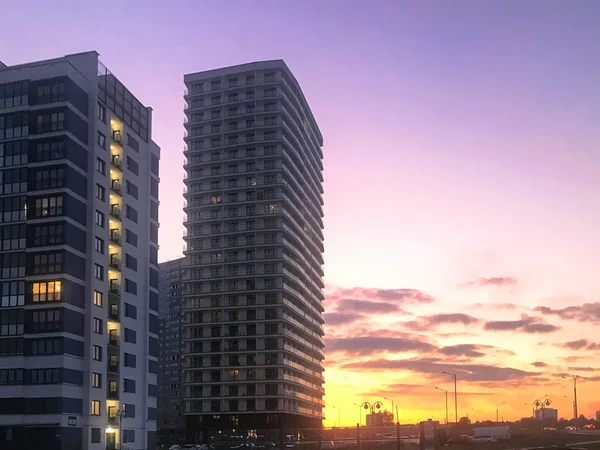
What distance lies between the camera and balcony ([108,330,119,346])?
124 meters

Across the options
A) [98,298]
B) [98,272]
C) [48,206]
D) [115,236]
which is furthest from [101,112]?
[98,298]

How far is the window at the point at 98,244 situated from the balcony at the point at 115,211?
655 centimetres

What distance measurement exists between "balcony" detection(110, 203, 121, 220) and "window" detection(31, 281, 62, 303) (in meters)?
18.7

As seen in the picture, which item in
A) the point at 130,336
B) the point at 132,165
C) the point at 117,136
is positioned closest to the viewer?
the point at 130,336

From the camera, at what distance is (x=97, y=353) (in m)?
119

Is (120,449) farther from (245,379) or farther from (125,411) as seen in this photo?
(245,379)

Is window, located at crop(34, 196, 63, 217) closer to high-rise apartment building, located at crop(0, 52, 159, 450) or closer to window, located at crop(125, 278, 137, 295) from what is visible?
high-rise apartment building, located at crop(0, 52, 159, 450)

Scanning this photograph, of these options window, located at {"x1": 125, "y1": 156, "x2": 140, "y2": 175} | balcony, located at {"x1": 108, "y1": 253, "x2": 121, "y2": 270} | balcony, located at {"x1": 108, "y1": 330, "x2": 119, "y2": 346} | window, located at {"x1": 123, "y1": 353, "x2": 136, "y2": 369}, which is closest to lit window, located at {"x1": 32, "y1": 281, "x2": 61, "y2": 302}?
balcony, located at {"x1": 108, "y1": 253, "x2": 121, "y2": 270}

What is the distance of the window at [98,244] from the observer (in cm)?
12194

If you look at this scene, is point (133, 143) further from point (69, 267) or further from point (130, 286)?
point (69, 267)

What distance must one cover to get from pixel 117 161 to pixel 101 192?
8574 mm

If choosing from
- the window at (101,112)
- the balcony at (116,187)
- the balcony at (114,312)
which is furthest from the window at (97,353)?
the window at (101,112)

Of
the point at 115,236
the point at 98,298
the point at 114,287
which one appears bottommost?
the point at 98,298

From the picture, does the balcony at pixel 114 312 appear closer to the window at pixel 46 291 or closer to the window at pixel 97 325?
the window at pixel 97 325
